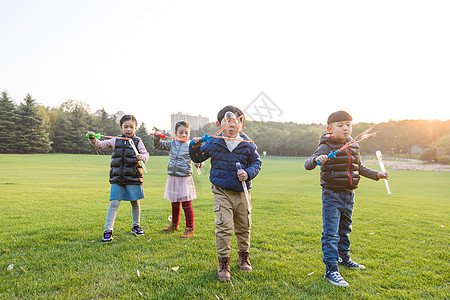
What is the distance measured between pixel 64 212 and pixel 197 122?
15.1ft

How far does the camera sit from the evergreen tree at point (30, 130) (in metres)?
51.3

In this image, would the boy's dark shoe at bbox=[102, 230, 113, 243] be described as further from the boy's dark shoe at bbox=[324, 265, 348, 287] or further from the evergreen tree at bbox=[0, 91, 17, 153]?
the evergreen tree at bbox=[0, 91, 17, 153]

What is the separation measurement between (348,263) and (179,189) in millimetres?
3267

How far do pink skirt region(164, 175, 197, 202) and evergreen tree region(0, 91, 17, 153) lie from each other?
60.0m

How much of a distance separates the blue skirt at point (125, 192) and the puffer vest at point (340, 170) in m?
3.37

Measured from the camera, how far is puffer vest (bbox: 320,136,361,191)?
3539mm

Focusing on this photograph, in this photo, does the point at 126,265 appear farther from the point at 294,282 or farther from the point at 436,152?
the point at 436,152

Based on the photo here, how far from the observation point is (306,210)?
8164mm

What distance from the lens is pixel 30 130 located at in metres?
51.1

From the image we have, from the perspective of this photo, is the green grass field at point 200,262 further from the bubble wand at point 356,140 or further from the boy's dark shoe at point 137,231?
the bubble wand at point 356,140

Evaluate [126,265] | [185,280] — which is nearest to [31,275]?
Answer: [126,265]

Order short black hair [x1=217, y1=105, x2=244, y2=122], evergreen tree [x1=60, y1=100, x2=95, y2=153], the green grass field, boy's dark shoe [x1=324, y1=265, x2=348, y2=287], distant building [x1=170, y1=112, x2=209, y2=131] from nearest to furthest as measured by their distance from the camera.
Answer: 1. the green grass field
2. boy's dark shoe [x1=324, y1=265, x2=348, y2=287]
3. short black hair [x1=217, y1=105, x2=244, y2=122]
4. distant building [x1=170, y1=112, x2=209, y2=131]
5. evergreen tree [x1=60, y1=100, x2=95, y2=153]

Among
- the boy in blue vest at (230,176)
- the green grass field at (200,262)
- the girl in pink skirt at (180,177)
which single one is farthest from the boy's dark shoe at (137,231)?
the boy in blue vest at (230,176)

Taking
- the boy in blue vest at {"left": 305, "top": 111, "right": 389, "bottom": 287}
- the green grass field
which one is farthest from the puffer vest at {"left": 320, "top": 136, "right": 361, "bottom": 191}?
the green grass field
